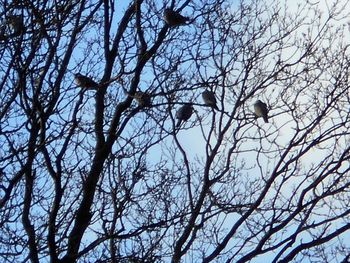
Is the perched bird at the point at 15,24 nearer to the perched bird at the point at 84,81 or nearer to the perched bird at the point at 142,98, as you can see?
the perched bird at the point at 84,81

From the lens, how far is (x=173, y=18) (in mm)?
7074

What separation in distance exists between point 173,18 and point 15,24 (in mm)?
2821

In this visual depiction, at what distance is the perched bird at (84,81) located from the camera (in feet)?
18.6

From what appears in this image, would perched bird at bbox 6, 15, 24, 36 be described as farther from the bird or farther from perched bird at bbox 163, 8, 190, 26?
the bird

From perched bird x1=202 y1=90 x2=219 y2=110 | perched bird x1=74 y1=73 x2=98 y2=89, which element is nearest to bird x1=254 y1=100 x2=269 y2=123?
perched bird x1=202 y1=90 x2=219 y2=110

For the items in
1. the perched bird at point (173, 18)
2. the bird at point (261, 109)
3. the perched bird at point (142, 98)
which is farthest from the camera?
the bird at point (261, 109)

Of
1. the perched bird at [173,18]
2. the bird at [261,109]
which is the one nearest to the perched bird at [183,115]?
the bird at [261,109]

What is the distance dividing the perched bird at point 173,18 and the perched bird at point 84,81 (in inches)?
51.7

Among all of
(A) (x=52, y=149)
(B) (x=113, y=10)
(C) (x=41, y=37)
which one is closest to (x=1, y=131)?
(C) (x=41, y=37)

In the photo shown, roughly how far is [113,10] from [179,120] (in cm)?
214

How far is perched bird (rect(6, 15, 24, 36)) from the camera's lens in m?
4.38

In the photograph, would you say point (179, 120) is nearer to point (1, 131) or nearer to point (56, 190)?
point (56, 190)

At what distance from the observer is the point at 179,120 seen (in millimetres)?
7910

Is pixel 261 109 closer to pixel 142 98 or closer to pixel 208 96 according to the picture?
pixel 208 96
